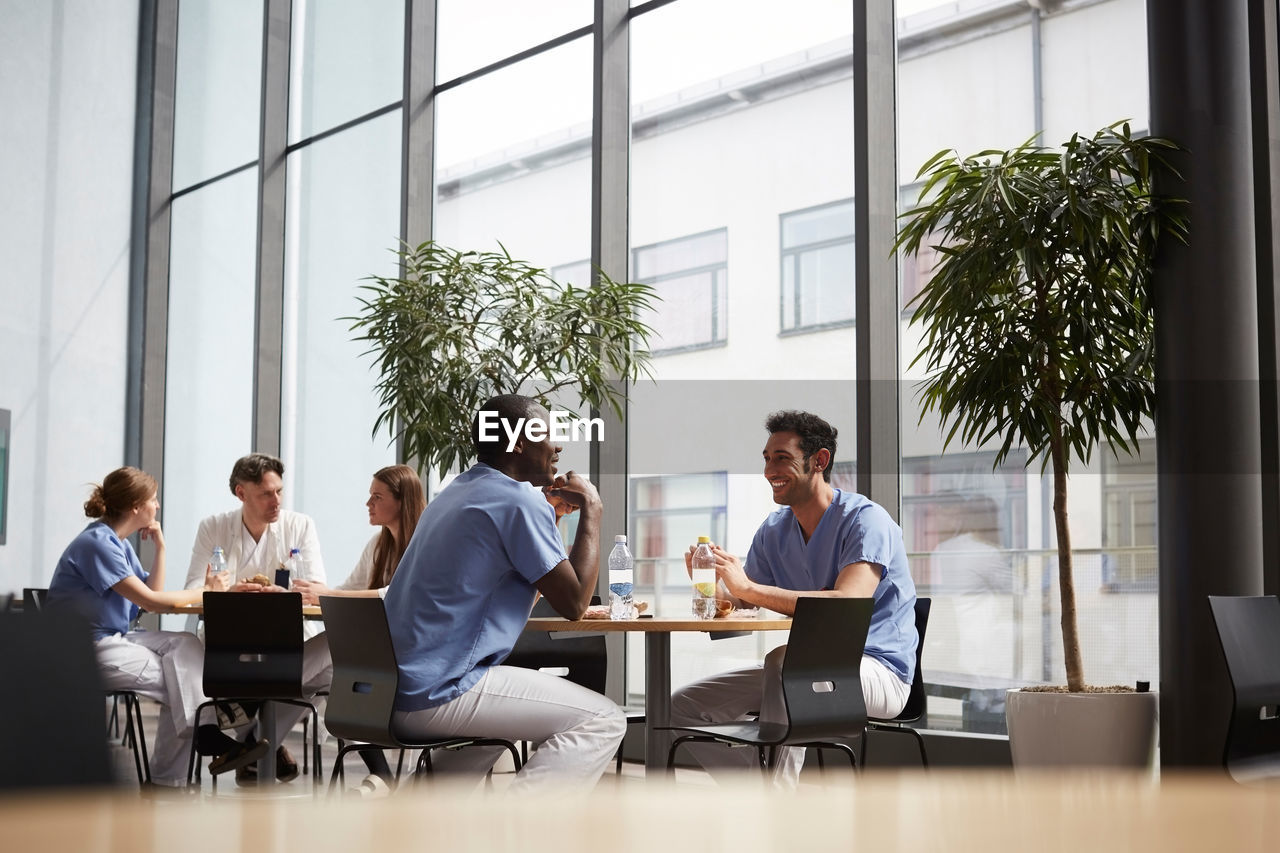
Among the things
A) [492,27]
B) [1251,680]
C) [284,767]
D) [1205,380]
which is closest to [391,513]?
[284,767]

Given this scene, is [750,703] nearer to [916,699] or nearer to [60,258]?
[916,699]

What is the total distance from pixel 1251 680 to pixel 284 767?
3493mm

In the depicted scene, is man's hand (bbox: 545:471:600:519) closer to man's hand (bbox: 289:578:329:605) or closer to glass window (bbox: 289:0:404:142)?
man's hand (bbox: 289:578:329:605)

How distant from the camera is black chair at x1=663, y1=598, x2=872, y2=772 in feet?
9.69

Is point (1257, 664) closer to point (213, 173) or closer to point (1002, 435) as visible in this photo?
point (1002, 435)

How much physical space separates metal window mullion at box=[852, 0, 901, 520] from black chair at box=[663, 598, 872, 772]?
207 centimetres

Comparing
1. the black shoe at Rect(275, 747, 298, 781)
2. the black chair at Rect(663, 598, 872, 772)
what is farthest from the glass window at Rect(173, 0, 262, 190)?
the black chair at Rect(663, 598, 872, 772)

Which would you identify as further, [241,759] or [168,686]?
[168,686]

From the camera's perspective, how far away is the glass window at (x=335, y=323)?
25.8ft

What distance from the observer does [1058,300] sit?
3.91m

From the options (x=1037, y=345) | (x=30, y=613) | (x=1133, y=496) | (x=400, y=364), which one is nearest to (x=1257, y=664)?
(x=1037, y=345)

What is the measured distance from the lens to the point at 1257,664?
9.98ft

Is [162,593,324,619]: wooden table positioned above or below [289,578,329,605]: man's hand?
below

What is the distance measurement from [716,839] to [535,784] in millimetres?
2673
